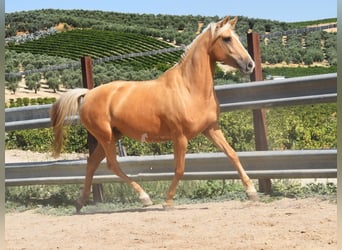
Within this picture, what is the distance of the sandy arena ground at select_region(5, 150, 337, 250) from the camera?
4.36m

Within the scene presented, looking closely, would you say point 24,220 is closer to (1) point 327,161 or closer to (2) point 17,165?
(2) point 17,165

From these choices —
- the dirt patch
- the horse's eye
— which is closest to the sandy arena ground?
the dirt patch

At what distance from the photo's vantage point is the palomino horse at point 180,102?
20.1 feet

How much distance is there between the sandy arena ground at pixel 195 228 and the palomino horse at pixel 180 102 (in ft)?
1.73

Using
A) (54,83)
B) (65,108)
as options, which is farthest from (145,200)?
(54,83)

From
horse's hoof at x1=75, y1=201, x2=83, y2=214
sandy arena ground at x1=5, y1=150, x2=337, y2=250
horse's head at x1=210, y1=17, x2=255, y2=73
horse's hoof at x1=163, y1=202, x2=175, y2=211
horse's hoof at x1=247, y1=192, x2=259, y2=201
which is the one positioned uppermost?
horse's head at x1=210, y1=17, x2=255, y2=73

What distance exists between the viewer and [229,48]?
6074mm

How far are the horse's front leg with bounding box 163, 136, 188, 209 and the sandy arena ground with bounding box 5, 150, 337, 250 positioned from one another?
14 centimetres

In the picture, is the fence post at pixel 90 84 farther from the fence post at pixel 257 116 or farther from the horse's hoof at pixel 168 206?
the fence post at pixel 257 116

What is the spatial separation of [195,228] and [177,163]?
4.82 ft

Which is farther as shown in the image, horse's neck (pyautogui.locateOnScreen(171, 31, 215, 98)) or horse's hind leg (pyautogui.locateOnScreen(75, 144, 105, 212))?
horse's hind leg (pyautogui.locateOnScreen(75, 144, 105, 212))

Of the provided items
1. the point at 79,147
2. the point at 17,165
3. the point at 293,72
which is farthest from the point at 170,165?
the point at 293,72

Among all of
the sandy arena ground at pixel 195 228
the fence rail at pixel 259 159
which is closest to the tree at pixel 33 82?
the fence rail at pixel 259 159

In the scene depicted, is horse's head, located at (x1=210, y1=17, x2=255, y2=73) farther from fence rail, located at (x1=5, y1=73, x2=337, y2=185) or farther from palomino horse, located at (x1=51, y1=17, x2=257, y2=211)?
fence rail, located at (x1=5, y1=73, x2=337, y2=185)
